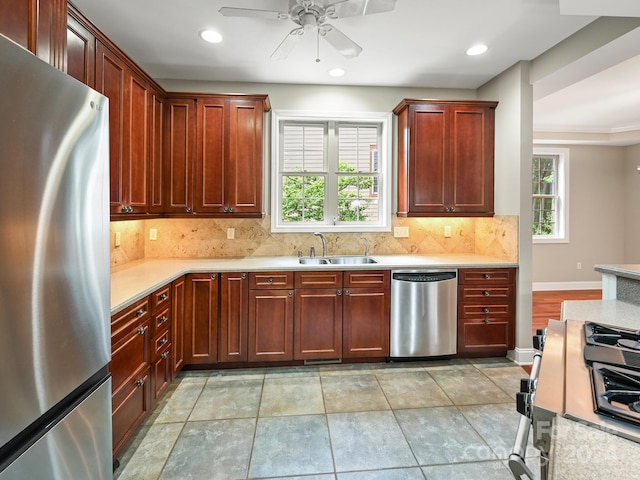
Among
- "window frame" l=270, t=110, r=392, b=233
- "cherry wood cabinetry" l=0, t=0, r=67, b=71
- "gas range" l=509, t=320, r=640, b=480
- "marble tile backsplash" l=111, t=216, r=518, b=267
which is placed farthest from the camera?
"window frame" l=270, t=110, r=392, b=233

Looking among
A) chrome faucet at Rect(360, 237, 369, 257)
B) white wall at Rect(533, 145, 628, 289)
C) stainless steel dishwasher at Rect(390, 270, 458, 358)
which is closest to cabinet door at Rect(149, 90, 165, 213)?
chrome faucet at Rect(360, 237, 369, 257)

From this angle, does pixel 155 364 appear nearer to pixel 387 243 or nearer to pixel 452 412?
pixel 452 412

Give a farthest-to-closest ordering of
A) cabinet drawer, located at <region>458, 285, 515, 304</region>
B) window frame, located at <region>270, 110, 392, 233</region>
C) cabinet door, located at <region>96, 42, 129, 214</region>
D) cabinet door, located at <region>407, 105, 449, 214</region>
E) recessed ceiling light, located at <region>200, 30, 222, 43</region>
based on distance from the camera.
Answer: window frame, located at <region>270, 110, 392, 233</region>, cabinet door, located at <region>407, 105, 449, 214</region>, cabinet drawer, located at <region>458, 285, 515, 304</region>, recessed ceiling light, located at <region>200, 30, 222, 43</region>, cabinet door, located at <region>96, 42, 129, 214</region>

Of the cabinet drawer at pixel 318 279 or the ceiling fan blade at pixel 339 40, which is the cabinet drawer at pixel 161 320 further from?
the ceiling fan blade at pixel 339 40

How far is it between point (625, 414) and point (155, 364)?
2.42m

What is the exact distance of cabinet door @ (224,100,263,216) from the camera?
3158 mm

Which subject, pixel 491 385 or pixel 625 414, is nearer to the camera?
pixel 625 414

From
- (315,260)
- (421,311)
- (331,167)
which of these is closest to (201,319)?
(315,260)

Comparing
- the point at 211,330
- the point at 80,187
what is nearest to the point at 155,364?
the point at 211,330

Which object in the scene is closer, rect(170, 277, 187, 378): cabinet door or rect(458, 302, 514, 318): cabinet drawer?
rect(170, 277, 187, 378): cabinet door

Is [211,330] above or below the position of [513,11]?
below

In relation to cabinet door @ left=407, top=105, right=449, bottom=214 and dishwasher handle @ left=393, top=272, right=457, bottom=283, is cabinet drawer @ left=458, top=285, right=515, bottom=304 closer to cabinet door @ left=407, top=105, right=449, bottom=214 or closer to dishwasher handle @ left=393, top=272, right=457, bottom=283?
dishwasher handle @ left=393, top=272, right=457, bottom=283

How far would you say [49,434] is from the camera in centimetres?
98

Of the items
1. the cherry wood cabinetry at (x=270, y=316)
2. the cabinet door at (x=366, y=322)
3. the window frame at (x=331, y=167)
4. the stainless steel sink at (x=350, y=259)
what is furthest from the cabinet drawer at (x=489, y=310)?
the cherry wood cabinetry at (x=270, y=316)
